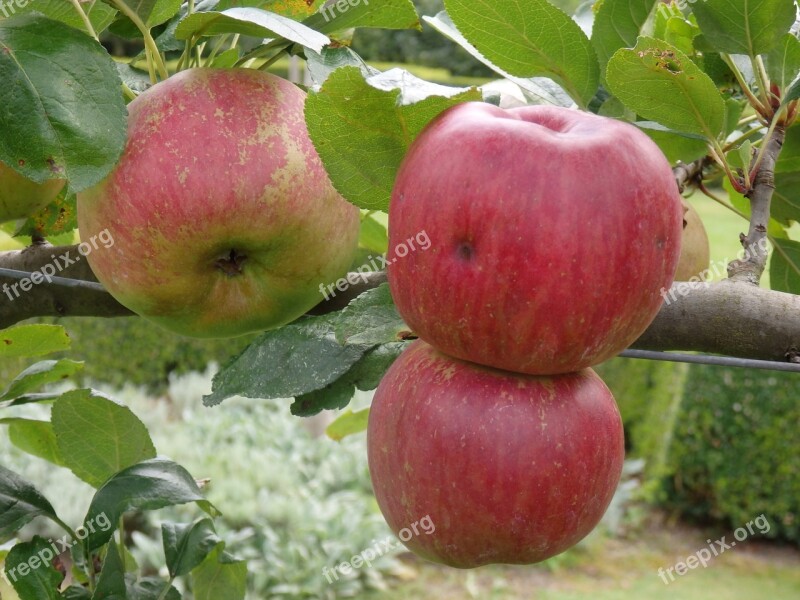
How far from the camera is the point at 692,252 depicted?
39.9 inches

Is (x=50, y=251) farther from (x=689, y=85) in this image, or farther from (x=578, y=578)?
(x=578, y=578)

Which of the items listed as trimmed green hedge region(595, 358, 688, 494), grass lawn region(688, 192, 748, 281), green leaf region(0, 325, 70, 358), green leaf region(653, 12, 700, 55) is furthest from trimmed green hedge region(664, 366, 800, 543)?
green leaf region(0, 325, 70, 358)

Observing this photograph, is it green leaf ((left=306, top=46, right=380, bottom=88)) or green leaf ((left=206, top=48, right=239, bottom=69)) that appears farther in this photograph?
green leaf ((left=206, top=48, right=239, bottom=69))

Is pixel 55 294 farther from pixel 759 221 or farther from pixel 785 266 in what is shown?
pixel 785 266

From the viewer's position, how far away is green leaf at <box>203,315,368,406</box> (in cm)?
70

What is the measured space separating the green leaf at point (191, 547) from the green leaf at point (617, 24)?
0.59 meters

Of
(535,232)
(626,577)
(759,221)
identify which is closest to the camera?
(535,232)

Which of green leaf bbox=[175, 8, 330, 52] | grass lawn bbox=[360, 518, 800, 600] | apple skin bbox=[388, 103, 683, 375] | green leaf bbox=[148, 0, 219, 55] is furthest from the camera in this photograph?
grass lawn bbox=[360, 518, 800, 600]

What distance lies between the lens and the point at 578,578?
13.3ft

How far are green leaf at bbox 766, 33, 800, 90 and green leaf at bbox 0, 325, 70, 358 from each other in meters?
0.75

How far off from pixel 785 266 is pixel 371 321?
0.55 m

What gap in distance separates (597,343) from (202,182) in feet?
1.01

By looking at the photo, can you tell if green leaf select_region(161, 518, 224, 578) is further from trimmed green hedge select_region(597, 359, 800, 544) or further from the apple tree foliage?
trimmed green hedge select_region(597, 359, 800, 544)

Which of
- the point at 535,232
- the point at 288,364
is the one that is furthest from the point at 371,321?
the point at 535,232
